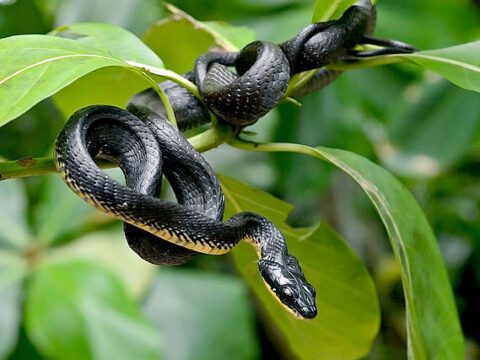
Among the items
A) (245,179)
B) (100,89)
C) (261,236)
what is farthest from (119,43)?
(245,179)

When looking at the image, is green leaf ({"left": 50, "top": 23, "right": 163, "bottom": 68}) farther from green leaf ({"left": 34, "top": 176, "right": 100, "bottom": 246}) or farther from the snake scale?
green leaf ({"left": 34, "top": 176, "right": 100, "bottom": 246})

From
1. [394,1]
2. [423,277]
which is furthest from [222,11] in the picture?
[423,277]

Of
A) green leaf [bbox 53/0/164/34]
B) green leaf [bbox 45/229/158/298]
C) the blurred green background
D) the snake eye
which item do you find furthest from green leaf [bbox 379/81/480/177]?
the snake eye

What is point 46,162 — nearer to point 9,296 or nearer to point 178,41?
point 178,41

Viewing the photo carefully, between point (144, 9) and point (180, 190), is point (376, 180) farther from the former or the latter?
point (144, 9)

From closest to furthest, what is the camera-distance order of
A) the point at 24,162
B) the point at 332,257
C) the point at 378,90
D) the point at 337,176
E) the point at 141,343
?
the point at 24,162 < the point at 332,257 < the point at 141,343 < the point at 378,90 < the point at 337,176
